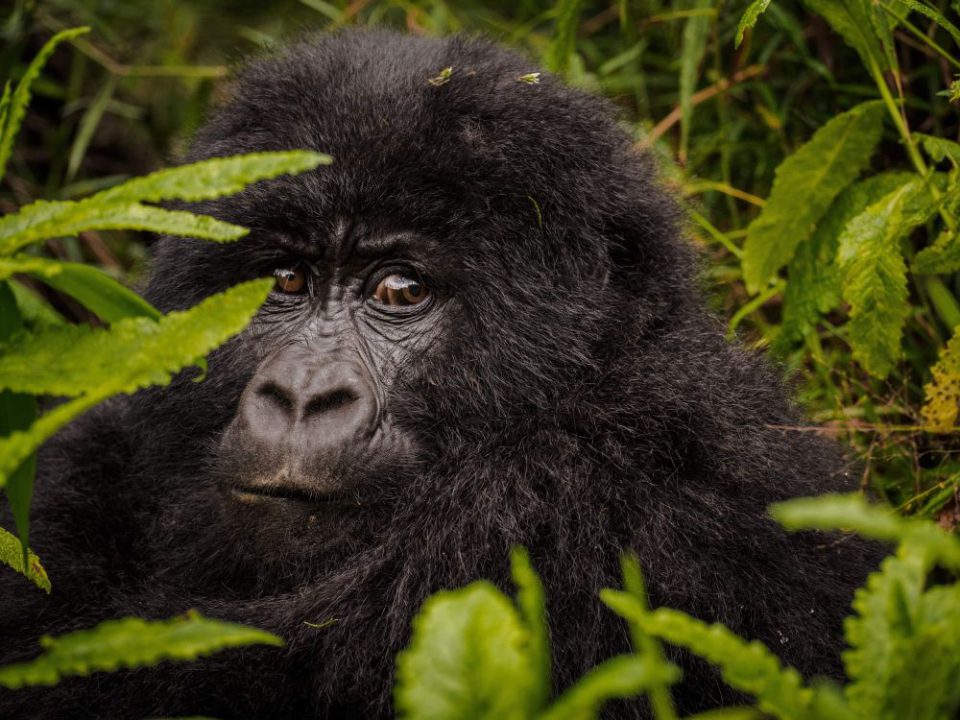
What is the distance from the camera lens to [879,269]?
2.72 meters

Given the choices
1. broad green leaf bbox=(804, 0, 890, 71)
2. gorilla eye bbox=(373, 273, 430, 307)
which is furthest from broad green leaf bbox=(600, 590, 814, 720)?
broad green leaf bbox=(804, 0, 890, 71)

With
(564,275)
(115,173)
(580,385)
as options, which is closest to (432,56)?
(564,275)

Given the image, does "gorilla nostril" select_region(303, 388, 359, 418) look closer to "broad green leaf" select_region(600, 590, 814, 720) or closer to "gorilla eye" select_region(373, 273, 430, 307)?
"gorilla eye" select_region(373, 273, 430, 307)

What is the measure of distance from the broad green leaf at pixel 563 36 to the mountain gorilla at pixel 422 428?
442 millimetres

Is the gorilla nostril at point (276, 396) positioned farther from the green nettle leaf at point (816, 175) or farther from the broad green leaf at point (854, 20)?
the broad green leaf at point (854, 20)

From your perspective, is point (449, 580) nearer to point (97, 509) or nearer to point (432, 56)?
point (97, 509)

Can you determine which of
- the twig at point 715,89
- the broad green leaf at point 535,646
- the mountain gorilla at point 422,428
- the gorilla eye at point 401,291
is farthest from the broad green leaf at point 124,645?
the twig at point 715,89

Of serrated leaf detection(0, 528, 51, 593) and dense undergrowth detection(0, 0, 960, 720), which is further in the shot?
serrated leaf detection(0, 528, 51, 593)

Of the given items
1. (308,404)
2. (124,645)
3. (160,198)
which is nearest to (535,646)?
(124,645)

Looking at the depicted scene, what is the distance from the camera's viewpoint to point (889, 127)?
12.6 ft

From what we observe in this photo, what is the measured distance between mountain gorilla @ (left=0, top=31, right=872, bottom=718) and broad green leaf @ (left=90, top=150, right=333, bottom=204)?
0.88 meters

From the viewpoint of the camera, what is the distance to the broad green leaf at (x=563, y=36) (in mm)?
3498

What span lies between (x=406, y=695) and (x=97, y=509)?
203cm

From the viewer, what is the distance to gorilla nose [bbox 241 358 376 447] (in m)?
2.45
